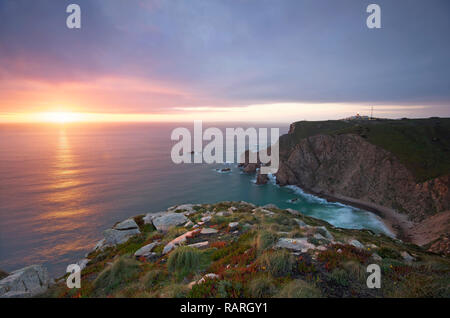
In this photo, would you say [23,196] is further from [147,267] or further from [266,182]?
[266,182]

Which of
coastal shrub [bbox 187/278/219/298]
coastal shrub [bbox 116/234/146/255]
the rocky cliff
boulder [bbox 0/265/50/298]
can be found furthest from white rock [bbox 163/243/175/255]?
the rocky cliff

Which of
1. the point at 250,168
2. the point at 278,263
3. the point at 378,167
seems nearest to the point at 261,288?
the point at 278,263

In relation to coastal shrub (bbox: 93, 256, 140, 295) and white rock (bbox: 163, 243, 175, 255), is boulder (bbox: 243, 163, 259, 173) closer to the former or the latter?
white rock (bbox: 163, 243, 175, 255)

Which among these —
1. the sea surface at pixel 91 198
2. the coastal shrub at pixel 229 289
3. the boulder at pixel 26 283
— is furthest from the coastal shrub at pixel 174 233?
the sea surface at pixel 91 198

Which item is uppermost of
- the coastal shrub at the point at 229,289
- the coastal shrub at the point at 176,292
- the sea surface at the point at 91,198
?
the coastal shrub at the point at 229,289

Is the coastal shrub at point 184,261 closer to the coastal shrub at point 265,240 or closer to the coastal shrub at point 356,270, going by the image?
the coastal shrub at point 265,240

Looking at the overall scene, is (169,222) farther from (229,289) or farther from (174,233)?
(229,289)
